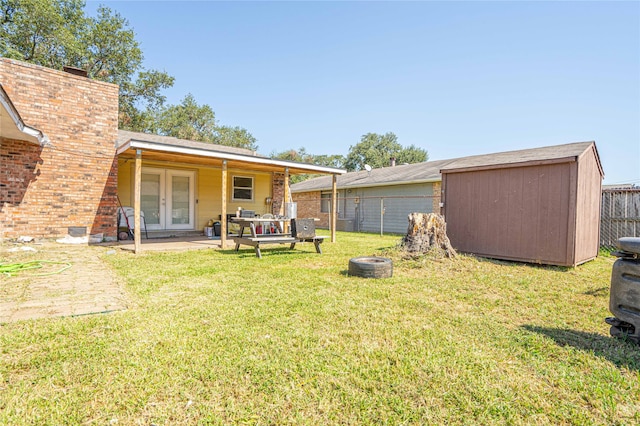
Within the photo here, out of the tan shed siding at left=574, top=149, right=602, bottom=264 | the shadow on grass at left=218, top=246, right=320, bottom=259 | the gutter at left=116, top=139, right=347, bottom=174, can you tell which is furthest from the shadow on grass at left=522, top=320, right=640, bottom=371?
the gutter at left=116, top=139, right=347, bottom=174

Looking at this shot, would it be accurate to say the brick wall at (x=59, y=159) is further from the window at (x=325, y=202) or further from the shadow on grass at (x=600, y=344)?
the window at (x=325, y=202)

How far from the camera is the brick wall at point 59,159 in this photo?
741cm

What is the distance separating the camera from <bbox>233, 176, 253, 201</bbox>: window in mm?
12305


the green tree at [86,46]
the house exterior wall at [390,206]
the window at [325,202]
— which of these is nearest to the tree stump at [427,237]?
the house exterior wall at [390,206]

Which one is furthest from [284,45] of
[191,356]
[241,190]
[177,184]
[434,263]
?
[191,356]

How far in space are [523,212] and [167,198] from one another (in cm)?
1052

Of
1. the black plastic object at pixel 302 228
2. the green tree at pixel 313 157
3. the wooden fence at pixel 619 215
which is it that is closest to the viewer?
the black plastic object at pixel 302 228

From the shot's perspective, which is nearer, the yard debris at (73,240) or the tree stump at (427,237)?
the tree stump at (427,237)

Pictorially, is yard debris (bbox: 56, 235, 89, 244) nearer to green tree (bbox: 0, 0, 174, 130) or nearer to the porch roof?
the porch roof

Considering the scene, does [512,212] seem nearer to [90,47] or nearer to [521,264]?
[521,264]

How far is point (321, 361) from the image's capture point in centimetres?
226

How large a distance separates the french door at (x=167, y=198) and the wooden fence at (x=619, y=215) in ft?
42.6

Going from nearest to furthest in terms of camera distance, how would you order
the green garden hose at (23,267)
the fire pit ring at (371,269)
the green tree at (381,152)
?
1. the green garden hose at (23,267)
2. the fire pit ring at (371,269)
3. the green tree at (381,152)

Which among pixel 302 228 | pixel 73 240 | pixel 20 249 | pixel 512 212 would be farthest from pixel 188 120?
pixel 512 212
